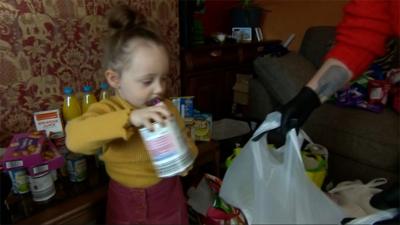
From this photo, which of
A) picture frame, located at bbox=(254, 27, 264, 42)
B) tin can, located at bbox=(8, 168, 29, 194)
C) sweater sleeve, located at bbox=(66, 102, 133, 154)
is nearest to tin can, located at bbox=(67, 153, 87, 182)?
tin can, located at bbox=(8, 168, 29, 194)

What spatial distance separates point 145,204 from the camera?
79 centimetres

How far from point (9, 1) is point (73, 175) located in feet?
2.11

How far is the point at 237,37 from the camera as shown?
7.99 ft

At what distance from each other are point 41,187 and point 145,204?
32 centimetres

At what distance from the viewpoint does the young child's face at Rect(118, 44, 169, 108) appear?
715mm

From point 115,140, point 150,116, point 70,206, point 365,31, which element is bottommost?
point 70,206

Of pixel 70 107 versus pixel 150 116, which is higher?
pixel 150 116

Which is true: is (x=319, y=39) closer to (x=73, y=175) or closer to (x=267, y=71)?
(x=267, y=71)

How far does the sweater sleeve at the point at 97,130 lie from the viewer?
66 centimetres

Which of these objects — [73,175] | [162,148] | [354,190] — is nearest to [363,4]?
[354,190]

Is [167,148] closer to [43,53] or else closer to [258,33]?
[43,53]

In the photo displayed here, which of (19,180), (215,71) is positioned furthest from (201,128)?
(215,71)

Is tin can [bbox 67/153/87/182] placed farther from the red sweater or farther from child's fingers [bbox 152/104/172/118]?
the red sweater

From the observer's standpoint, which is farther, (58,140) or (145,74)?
(58,140)
